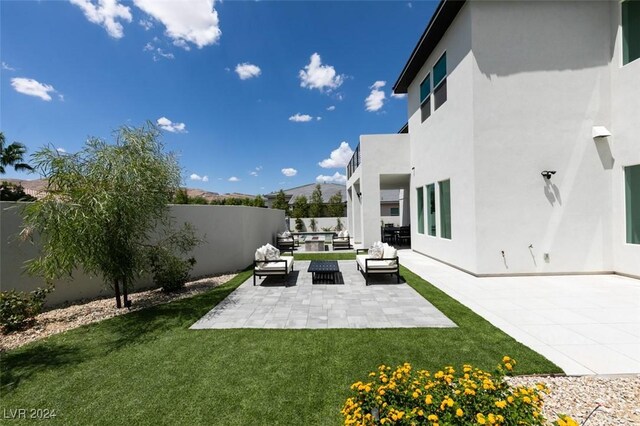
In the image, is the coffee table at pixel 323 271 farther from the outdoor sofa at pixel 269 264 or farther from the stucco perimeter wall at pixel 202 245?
the stucco perimeter wall at pixel 202 245

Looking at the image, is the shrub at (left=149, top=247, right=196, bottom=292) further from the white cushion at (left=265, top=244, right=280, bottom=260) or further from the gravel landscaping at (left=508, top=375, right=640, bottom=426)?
the gravel landscaping at (left=508, top=375, right=640, bottom=426)

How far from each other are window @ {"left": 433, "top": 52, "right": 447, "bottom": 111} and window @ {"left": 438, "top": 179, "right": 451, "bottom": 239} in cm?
307

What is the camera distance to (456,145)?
28.5 feet

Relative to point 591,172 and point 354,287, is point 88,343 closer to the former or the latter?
point 354,287

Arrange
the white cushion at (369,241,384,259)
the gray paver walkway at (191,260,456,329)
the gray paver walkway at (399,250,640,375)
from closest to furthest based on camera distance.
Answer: the gray paver walkway at (399,250,640,375) → the gray paver walkway at (191,260,456,329) → the white cushion at (369,241,384,259)

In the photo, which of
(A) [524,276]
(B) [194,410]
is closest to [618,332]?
(A) [524,276]

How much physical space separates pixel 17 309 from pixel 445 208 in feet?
37.7

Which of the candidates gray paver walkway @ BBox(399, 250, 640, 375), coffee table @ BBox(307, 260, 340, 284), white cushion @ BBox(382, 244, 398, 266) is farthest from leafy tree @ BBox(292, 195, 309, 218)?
gray paver walkway @ BBox(399, 250, 640, 375)

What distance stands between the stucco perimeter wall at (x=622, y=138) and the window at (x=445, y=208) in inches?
162

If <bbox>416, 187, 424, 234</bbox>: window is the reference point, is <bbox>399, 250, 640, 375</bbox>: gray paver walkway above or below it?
below

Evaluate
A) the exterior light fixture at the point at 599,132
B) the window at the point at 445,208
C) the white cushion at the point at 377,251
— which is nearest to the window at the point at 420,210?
the window at the point at 445,208

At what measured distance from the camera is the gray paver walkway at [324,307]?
16.4 feet

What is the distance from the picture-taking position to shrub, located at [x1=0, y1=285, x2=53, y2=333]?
4.86m

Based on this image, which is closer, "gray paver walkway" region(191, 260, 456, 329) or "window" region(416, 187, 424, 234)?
"gray paver walkway" region(191, 260, 456, 329)
